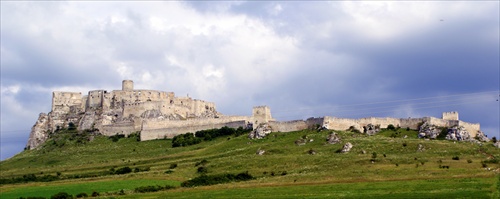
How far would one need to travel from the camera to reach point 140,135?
11600cm

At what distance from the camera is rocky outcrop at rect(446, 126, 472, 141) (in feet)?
279

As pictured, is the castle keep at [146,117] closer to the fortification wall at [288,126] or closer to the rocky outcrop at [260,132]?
the fortification wall at [288,126]

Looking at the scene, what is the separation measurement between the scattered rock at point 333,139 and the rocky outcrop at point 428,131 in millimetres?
11809

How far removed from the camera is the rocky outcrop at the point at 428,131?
87438mm

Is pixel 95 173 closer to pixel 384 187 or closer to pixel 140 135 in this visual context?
pixel 140 135

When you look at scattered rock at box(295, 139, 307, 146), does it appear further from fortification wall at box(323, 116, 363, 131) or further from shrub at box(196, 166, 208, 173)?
shrub at box(196, 166, 208, 173)

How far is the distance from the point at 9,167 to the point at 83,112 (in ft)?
85.0

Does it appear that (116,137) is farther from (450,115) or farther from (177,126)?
(450,115)

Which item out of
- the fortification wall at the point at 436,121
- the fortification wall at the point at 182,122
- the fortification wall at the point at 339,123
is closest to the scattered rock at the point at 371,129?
the fortification wall at the point at 339,123

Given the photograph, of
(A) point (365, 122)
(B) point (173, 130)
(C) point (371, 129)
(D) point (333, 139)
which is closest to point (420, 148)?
(D) point (333, 139)

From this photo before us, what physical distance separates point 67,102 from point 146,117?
80.0 feet

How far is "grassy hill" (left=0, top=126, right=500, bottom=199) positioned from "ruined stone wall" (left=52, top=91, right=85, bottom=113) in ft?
69.0

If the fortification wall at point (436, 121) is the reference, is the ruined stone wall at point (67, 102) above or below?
above

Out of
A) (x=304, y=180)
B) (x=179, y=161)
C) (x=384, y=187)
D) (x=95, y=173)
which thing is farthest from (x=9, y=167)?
(x=384, y=187)
